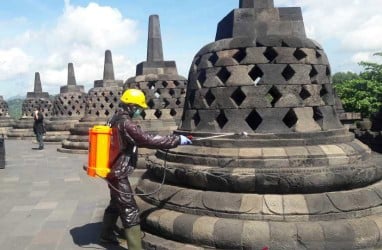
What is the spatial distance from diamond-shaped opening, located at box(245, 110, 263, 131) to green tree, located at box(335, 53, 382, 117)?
24.7m

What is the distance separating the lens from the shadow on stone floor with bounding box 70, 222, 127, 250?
4.42 m

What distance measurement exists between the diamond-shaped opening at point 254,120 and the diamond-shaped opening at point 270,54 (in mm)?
646

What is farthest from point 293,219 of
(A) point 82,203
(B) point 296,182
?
(A) point 82,203

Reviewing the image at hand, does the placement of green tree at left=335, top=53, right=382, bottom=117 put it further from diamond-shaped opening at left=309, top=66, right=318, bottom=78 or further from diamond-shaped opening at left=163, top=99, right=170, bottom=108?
diamond-shaped opening at left=309, top=66, right=318, bottom=78

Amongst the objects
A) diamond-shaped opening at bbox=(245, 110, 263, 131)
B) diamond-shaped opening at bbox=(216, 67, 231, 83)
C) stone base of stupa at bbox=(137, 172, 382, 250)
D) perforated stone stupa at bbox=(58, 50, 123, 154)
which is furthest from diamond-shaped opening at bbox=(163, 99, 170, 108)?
stone base of stupa at bbox=(137, 172, 382, 250)

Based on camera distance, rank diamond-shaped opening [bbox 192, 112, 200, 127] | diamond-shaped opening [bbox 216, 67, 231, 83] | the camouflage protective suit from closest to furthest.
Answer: the camouflage protective suit → diamond-shaped opening [bbox 216, 67, 231, 83] → diamond-shaped opening [bbox 192, 112, 200, 127]

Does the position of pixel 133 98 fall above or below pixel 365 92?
below

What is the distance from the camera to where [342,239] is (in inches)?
148

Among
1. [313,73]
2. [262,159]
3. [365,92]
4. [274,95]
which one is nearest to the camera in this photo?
[262,159]

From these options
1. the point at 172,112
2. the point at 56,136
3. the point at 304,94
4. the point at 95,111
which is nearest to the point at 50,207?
the point at 304,94

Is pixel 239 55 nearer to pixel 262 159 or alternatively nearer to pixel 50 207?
pixel 262 159

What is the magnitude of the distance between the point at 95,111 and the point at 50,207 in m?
9.73

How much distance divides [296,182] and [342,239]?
650mm

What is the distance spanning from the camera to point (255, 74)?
476cm
